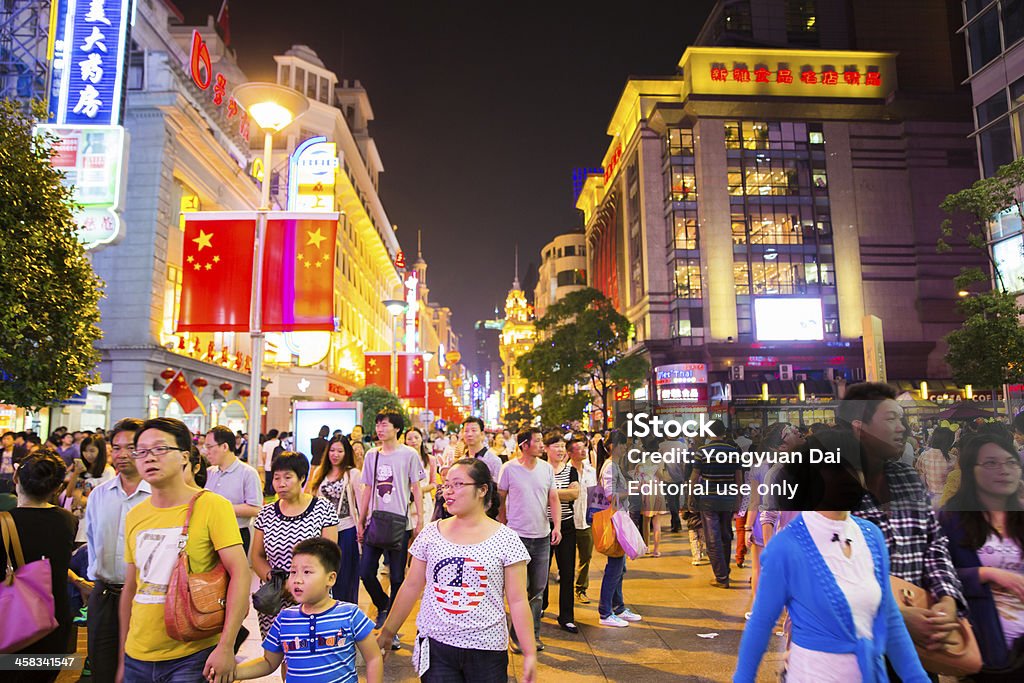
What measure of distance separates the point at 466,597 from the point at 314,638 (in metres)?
0.76

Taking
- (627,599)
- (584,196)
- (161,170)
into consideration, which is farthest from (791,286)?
(627,599)

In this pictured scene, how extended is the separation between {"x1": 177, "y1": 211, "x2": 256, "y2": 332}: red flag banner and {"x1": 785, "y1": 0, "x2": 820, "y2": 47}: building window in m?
60.6

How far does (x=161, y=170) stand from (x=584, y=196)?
6478 cm

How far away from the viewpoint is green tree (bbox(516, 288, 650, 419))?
127 feet

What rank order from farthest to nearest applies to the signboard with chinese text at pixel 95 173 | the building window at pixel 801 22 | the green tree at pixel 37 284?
the building window at pixel 801 22
the signboard with chinese text at pixel 95 173
the green tree at pixel 37 284

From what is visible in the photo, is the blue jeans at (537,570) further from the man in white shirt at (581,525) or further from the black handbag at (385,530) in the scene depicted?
the man in white shirt at (581,525)

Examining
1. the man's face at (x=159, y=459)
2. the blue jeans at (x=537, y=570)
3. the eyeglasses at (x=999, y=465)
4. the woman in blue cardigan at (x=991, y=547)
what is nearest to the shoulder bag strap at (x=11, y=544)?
the man's face at (x=159, y=459)

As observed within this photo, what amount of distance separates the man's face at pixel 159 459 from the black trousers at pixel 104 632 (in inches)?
48.2

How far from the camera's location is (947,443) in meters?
5.88

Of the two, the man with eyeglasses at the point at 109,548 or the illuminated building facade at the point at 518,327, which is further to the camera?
the illuminated building facade at the point at 518,327

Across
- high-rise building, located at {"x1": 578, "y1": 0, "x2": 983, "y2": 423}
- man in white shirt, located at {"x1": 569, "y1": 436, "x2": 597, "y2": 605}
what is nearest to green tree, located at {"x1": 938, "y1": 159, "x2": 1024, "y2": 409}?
man in white shirt, located at {"x1": 569, "y1": 436, "x2": 597, "y2": 605}

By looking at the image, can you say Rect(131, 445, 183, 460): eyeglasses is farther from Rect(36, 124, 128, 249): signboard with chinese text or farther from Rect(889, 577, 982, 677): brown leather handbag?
Rect(36, 124, 128, 249): signboard with chinese text

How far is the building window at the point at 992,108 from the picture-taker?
91.2 ft

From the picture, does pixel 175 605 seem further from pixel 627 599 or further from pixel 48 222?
pixel 48 222
